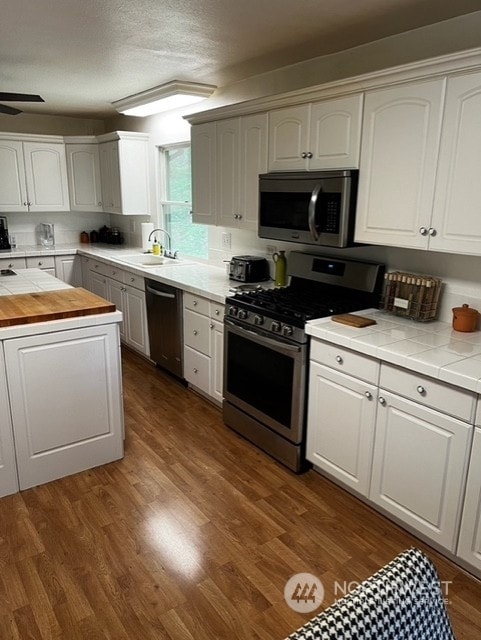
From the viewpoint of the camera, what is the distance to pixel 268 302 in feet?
9.36

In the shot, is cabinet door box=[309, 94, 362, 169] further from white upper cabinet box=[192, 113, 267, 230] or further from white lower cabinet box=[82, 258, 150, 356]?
white lower cabinet box=[82, 258, 150, 356]

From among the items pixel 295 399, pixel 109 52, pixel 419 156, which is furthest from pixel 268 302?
pixel 109 52

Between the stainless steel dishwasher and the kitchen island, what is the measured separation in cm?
99

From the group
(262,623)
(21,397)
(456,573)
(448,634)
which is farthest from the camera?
(21,397)

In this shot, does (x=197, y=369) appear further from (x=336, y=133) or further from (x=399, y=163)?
(x=399, y=163)

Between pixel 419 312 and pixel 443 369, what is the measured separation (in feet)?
2.26

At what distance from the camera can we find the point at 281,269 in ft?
11.2

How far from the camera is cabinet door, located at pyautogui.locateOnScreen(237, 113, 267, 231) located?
314 cm

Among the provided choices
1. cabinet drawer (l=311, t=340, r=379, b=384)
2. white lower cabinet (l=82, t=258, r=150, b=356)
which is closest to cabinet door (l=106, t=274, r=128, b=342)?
white lower cabinet (l=82, t=258, r=150, b=356)

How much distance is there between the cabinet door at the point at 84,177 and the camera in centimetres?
555

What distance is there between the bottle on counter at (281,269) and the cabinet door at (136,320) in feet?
4.51

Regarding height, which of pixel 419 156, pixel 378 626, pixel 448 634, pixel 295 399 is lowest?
pixel 295 399

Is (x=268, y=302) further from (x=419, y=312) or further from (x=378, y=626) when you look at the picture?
(x=378, y=626)

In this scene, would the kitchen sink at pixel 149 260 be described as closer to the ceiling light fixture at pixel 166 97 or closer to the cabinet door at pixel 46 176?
the ceiling light fixture at pixel 166 97
